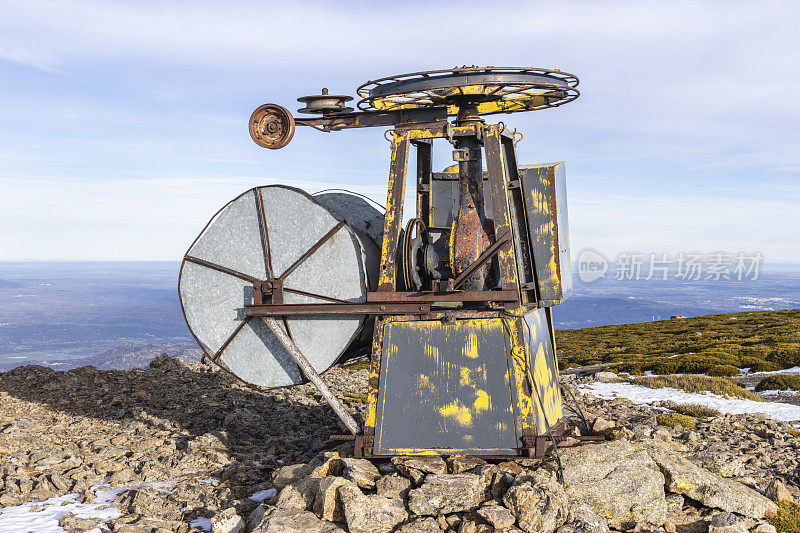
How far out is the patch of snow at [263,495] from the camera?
9.44 m

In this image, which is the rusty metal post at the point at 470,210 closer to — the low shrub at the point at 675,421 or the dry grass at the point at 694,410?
the low shrub at the point at 675,421

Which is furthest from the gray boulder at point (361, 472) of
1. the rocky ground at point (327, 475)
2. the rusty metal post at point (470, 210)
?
the rusty metal post at point (470, 210)

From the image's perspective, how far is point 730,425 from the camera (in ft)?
51.1

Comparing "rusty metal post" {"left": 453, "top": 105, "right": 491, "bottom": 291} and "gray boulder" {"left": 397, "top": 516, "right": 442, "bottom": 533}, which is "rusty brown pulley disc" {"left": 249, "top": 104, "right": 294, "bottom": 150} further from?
"gray boulder" {"left": 397, "top": 516, "right": 442, "bottom": 533}

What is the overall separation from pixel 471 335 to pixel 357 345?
223 cm

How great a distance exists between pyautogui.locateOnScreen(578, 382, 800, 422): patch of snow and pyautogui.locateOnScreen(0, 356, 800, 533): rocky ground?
238cm

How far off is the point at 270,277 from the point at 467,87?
406 centimetres

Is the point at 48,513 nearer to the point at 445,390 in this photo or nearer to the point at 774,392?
the point at 445,390

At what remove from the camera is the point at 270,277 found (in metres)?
10.3

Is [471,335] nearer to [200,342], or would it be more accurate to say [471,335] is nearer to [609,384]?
[200,342]

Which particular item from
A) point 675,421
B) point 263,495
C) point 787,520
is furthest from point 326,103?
point 675,421

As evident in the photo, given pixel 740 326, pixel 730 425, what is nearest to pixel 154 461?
pixel 730 425

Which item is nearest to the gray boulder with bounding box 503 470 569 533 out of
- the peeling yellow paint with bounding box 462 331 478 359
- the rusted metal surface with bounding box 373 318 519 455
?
the rusted metal surface with bounding box 373 318 519 455

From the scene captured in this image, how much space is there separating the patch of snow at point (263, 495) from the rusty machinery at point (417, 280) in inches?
56.6
